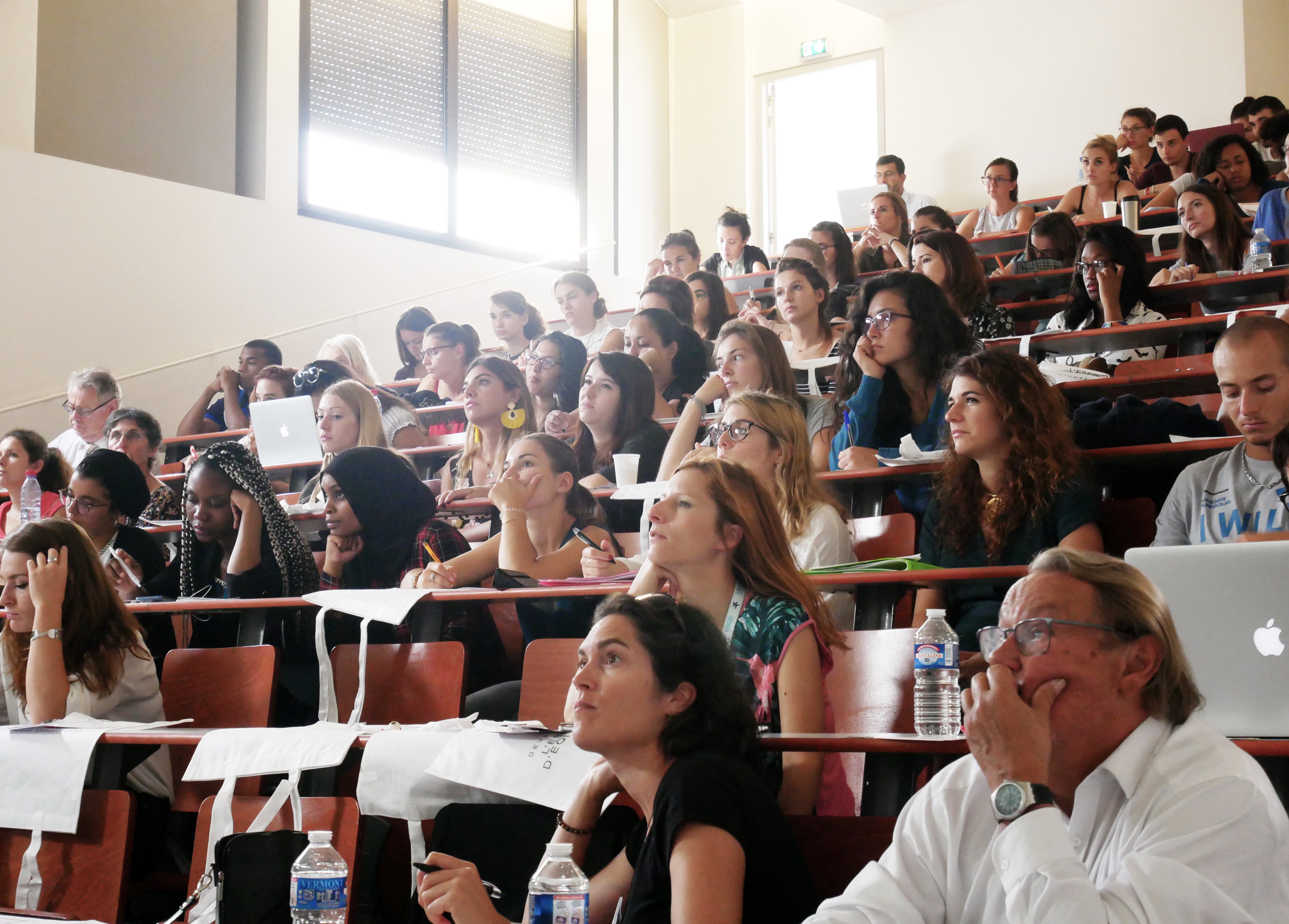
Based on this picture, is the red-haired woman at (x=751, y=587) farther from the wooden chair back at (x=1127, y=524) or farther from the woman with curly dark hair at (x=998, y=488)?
the wooden chair back at (x=1127, y=524)

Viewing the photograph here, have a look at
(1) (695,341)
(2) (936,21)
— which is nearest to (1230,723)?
(1) (695,341)

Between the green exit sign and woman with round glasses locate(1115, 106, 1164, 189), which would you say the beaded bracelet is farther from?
the green exit sign

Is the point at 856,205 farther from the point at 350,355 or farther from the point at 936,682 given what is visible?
the point at 936,682

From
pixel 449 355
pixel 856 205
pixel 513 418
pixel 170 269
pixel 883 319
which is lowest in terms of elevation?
pixel 513 418

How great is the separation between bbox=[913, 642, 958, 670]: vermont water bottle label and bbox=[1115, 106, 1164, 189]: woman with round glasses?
6.20 metres

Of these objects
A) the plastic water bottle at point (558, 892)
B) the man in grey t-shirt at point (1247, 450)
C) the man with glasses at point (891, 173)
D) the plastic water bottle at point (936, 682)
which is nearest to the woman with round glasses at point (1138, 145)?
the man with glasses at point (891, 173)

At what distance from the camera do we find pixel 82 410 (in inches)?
216

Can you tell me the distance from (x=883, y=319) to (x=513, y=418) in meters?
1.34

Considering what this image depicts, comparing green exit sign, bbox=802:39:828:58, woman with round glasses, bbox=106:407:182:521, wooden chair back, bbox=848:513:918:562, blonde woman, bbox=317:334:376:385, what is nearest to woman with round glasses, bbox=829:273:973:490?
wooden chair back, bbox=848:513:918:562

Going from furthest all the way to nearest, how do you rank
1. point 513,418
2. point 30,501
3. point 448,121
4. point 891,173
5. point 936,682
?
1. point 448,121
2. point 891,173
3. point 30,501
4. point 513,418
5. point 936,682

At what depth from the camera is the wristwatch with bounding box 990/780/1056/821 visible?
1.15 m

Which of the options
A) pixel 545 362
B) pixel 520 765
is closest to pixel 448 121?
pixel 545 362

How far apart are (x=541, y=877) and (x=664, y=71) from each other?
31.3ft

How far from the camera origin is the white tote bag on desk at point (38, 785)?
2201mm
